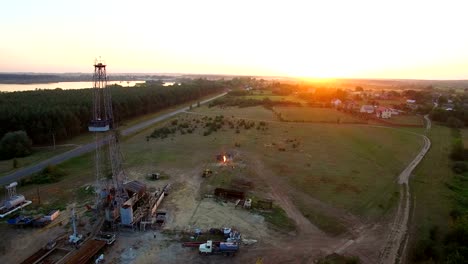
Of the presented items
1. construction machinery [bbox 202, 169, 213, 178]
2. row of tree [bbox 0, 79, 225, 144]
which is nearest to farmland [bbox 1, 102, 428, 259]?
construction machinery [bbox 202, 169, 213, 178]

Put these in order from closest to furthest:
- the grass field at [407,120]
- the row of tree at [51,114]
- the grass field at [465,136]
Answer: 1. the row of tree at [51,114]
2. the grass field at [465,136]
3. the grass field at [407,120]

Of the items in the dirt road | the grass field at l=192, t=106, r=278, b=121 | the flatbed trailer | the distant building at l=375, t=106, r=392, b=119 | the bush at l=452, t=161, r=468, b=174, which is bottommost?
the flatbed trailer

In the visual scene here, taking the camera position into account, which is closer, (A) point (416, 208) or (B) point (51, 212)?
(B) point (51, 212)

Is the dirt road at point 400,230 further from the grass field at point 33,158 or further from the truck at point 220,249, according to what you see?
the grass field at point 33,158

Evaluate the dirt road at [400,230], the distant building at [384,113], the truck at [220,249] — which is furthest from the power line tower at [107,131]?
the distant building at [384,113]

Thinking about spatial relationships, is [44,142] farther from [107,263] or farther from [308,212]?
[308,212]

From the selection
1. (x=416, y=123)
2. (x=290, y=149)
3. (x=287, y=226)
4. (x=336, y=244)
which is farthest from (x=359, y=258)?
(x=416, y=123)

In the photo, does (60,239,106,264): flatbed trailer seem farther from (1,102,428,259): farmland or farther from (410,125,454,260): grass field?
(410,125,454,260): grass field
